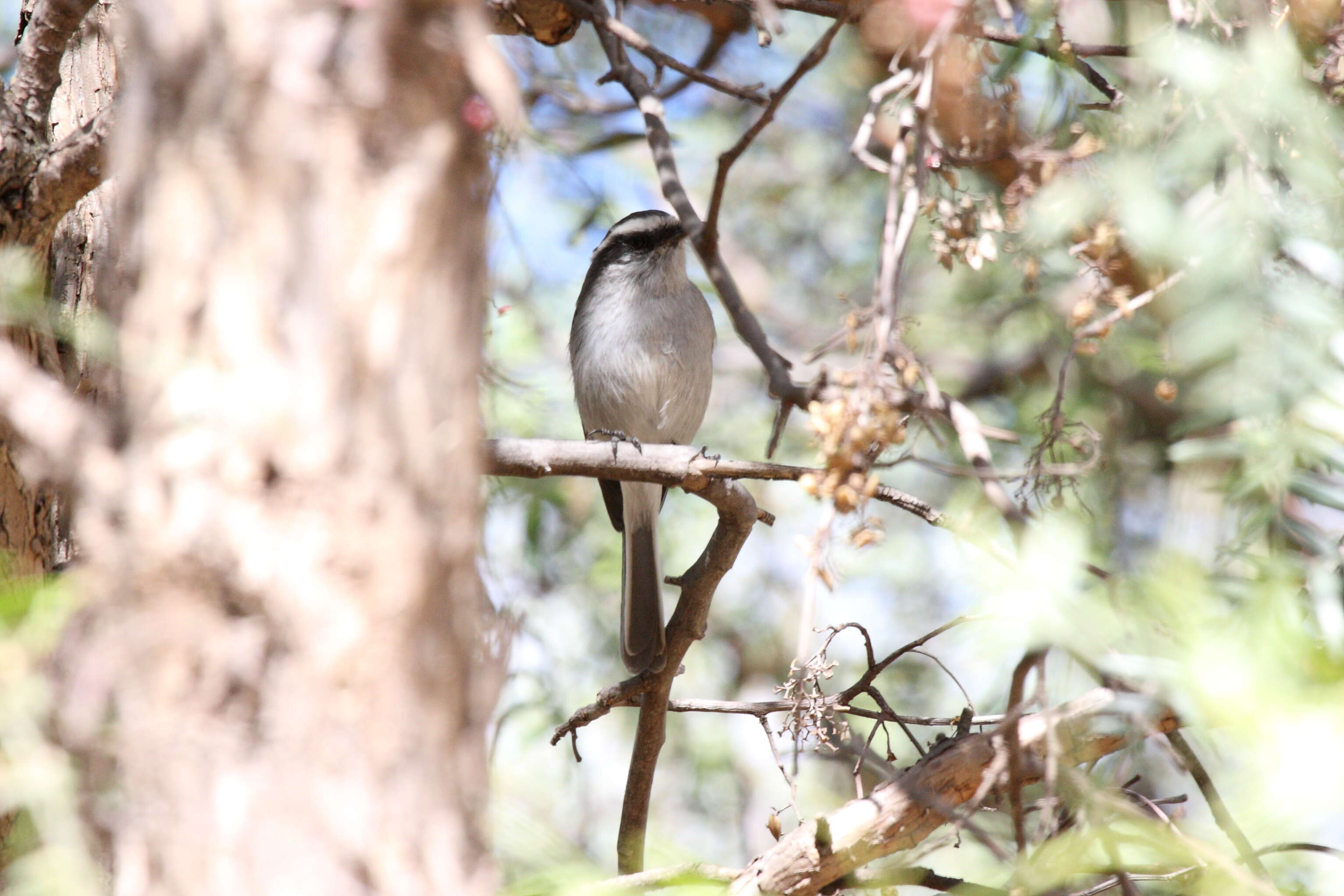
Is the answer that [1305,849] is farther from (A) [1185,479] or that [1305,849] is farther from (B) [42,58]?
(B) [42,58]

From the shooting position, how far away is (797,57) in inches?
194

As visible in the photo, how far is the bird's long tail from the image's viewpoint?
346cm

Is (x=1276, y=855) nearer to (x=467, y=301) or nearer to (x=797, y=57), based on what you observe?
(x=467, y=301)

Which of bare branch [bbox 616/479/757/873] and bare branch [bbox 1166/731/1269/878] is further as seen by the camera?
bare branch [bbox 616/479/757/873]

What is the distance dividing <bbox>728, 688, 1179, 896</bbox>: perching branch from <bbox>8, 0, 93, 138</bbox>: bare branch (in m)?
2.17

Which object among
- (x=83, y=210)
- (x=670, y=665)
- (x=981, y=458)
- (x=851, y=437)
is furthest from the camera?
(x=83, y=210)

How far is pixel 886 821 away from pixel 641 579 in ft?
6.56

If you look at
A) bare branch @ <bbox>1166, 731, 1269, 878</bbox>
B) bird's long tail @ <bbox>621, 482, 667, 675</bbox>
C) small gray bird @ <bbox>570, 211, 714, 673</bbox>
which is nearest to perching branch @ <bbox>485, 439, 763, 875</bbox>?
bird's long tail @ <bbox>621, 482, 667, 675</bbox>

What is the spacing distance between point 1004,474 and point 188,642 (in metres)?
1.17

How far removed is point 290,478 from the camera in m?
1.09

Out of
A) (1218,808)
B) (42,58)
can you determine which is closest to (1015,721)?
(1218,808)

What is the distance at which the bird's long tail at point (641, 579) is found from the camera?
346 cm

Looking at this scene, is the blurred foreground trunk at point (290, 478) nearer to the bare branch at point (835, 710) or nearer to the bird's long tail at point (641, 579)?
the bare branch at point (835, 710)

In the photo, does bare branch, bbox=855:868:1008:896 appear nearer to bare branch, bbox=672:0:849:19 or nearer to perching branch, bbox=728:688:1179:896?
perching branch, bbox=728:688:1179:896
